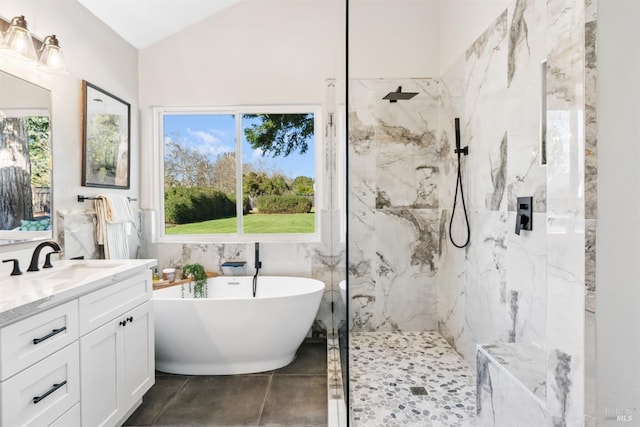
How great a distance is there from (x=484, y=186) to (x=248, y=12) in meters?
2.51

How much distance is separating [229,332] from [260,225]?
1141 millimetres

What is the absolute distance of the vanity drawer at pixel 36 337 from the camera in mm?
1192

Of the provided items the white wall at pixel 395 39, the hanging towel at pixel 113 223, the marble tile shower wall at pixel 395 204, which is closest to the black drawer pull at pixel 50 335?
the hanging towel at pixel 113 223

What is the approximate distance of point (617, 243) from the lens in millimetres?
663

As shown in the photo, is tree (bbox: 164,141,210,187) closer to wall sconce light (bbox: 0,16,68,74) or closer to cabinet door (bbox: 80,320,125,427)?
wall sconce light (bbox: 0,16,68,74)

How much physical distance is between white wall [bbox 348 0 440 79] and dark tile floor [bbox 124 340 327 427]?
241 cm

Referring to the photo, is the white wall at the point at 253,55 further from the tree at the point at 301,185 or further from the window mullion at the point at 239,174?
the tree at the point at 301,185

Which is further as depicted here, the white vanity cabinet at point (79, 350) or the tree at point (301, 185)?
the tree at point (301, 185)

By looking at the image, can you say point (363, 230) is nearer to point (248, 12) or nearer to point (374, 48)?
point (374, 48)

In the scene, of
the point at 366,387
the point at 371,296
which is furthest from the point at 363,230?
the point at 366,387

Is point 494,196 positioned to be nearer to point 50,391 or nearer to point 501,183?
point 501,183

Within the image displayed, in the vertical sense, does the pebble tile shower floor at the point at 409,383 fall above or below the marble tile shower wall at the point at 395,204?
below

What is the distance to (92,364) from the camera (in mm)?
1622

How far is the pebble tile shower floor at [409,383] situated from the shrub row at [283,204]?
124cm
